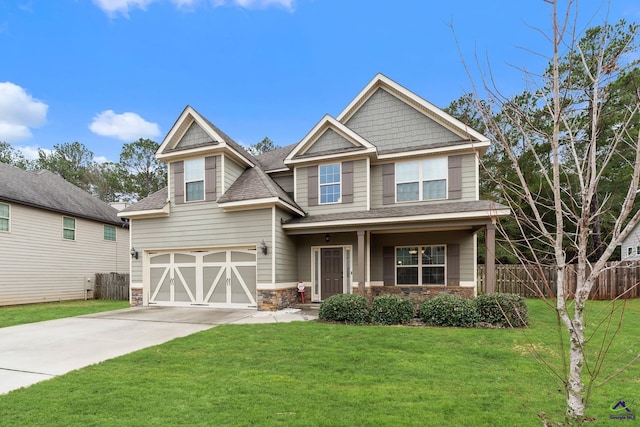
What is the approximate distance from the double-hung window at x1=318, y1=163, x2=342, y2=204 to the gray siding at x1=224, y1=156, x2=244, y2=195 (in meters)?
3.13

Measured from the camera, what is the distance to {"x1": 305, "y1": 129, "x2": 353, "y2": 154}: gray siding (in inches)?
465

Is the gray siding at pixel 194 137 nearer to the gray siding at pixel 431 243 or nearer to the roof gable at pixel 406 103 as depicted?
the roof gable at pixel 406 103

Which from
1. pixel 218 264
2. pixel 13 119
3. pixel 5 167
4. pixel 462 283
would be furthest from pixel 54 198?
pixel 13 119

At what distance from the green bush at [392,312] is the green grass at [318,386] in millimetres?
1645

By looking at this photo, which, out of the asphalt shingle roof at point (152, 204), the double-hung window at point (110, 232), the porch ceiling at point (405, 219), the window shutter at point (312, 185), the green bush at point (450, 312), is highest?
the window shutter at point (312, 185)

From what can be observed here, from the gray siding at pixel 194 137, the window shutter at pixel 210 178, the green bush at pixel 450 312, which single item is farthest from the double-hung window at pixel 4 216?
the green bush at pixel 450 312

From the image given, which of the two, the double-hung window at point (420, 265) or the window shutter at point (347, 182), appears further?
the window shutter at point (347, 182)

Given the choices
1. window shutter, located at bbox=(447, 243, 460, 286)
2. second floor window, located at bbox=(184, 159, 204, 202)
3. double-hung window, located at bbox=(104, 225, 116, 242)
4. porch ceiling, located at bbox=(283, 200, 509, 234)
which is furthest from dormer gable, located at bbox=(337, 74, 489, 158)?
double-hung window, located at bbox=(104, 225, 116, 242)

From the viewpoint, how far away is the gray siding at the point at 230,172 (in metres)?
11.8

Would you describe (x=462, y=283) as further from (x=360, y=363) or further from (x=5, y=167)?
(x=5, y=167)

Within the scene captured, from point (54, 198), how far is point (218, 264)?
34.8 ft

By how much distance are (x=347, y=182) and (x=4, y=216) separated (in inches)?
550

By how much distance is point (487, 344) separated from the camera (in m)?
6.17

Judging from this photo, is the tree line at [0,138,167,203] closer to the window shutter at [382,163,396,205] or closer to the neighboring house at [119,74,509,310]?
the neighboring house at [119,74,509,310]
